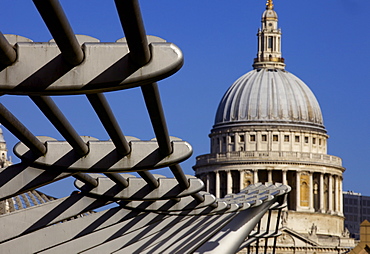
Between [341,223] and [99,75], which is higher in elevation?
[341,223]

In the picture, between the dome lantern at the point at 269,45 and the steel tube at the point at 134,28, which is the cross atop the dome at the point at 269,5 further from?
the steel tube at the point at 134,28

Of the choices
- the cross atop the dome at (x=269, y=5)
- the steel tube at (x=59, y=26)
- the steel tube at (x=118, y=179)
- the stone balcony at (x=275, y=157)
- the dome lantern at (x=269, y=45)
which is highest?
the cross atop the dome at (x=269, y=5)

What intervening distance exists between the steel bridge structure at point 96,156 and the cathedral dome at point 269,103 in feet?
344

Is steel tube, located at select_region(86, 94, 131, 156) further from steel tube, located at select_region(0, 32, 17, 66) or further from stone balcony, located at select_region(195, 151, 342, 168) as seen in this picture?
stone balcony, located at select_region(195, 151, 342, 168)

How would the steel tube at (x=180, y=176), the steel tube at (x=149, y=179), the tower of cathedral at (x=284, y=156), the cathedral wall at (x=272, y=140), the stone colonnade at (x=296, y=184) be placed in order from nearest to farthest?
the steel tube at (x=180, y=176) < the steel tube at (x=149, y=179) < the tower of cathedral at (x=284, y=156) < the stone colonnade at (x=296, y=184) < the cathedral wall at (x=272, y=140)

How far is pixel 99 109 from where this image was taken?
12.9 m

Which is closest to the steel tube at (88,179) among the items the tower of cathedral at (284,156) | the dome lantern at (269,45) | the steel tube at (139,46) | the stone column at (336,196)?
the steel tube at (139,46)

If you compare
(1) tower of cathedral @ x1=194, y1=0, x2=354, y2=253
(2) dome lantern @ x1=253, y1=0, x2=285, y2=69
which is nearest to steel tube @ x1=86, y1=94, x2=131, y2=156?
(1) tower of cathedral @ x1=194, y1=0, x2=354, y2=253

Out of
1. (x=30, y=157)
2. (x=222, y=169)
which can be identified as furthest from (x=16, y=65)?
(x=222, y=169)

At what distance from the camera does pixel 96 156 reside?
54.9ft

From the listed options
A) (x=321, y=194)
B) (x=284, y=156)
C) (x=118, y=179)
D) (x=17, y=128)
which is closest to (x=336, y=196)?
(x=321, y=194)

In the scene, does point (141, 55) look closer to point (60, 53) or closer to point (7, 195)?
point (60, 53)

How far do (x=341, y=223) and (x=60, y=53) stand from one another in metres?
127

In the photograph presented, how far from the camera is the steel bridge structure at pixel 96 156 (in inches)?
433
